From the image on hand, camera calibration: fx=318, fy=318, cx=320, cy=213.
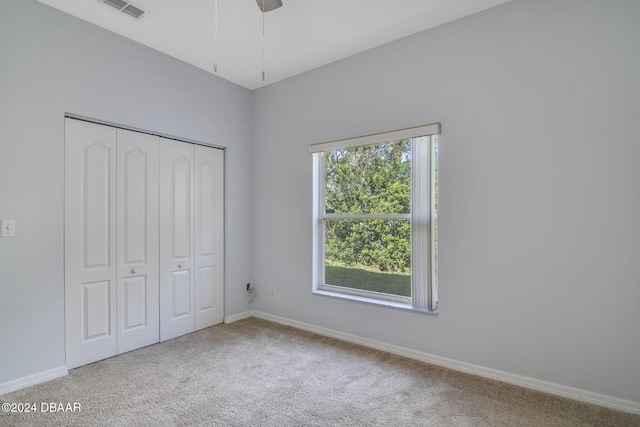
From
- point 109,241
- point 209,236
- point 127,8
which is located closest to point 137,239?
point 109,241

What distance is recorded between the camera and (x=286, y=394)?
227cm

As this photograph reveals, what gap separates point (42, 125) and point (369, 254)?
118 inches

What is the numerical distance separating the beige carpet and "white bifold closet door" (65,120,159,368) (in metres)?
0.27

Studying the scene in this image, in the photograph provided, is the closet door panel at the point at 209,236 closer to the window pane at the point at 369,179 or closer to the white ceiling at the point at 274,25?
the white ceiling at the point at 274,25

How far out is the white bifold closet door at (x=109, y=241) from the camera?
263 centimetres

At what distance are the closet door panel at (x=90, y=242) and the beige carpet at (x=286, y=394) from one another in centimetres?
25

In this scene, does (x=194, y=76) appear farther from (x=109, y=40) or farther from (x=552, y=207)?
(x=552, y=207)

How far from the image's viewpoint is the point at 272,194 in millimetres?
3887

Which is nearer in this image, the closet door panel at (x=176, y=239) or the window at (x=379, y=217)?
the window at (x=379, y=217)

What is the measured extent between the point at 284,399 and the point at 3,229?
2.33 metres

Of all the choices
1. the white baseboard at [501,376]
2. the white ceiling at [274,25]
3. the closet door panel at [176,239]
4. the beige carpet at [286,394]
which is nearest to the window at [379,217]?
the white baseboard at [501,376]

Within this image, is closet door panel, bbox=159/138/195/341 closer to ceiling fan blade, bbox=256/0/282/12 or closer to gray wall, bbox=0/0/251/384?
gray wall, bbox=0/0/251/384

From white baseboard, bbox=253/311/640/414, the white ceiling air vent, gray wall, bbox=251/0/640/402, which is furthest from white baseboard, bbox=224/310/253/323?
the white ceiling air vent

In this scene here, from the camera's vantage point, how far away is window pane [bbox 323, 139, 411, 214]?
3.03 meters
